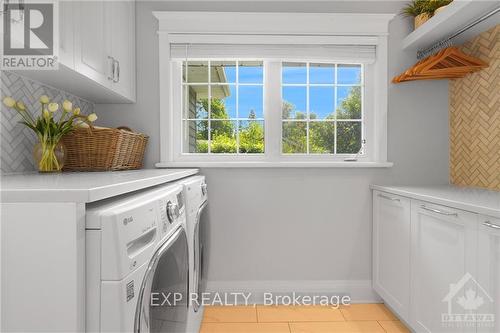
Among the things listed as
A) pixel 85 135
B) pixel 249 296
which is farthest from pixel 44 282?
pixel 249 296

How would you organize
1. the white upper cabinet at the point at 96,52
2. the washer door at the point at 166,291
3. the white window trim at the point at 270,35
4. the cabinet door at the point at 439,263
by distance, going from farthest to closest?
1. the white window trim at the point at 270,35
2. the white upper cabinet at the point at 96,52
3. the cabinet door at the point at 439,263
4. the washer door at the point at 166,291

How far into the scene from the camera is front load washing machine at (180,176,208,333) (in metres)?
1.64

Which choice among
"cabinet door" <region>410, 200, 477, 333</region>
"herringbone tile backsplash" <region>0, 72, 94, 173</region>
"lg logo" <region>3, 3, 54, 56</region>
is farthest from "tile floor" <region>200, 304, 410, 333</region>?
"lg logo" <region>3, 3, 54, 56</region>

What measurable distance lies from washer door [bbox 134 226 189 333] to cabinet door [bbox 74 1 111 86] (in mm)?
995

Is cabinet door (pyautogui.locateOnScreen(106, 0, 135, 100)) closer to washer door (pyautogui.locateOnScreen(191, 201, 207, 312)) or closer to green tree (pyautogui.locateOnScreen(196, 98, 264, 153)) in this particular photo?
green tree (pyautogui.locateOnScreen(196, 98, 264, 153))

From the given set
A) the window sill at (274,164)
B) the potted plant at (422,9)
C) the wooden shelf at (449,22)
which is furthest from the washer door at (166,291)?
the potted plant at (422,9)

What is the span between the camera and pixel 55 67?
154 cm

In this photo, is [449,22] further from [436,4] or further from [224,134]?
[224,134]

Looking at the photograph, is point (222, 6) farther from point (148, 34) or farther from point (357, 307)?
point (357, 307)

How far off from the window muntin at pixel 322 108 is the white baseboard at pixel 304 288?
38.7 inches

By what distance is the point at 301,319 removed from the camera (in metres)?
2.30

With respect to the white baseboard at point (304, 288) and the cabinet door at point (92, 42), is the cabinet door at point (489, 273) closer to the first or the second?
Result: the white baseboard at point (304, 288)

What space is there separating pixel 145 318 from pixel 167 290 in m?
0.26

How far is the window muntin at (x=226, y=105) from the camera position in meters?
2.70
